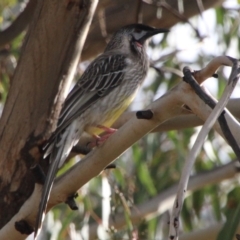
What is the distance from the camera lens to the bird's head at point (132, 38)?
133 inches

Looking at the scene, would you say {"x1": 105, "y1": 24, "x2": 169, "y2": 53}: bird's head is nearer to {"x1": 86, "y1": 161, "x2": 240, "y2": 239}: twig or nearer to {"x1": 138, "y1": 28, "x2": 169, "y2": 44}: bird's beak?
{"x1": 138, "y1": 28, "x2": 169, "y2": 44}: bird's beak

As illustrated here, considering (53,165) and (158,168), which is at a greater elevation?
(53,165)

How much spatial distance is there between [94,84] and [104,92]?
0.08 metres

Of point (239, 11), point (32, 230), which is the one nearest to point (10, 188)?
point (32, 230)

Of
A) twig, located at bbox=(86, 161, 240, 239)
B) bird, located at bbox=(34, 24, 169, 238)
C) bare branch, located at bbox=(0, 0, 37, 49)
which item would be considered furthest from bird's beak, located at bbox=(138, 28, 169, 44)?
twig, located at bbox=(86, 161, 240, 239)

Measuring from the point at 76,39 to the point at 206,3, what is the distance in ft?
4.70

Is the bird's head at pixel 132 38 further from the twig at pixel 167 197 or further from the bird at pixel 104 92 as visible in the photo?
the twig at pixel 167 197

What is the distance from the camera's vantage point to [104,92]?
2982 millimetres

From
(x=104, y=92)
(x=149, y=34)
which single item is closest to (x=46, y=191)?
(x=104, y=92)

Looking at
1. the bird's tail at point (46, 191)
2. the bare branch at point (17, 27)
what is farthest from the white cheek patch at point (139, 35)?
the bird's tail at point (46, 191)

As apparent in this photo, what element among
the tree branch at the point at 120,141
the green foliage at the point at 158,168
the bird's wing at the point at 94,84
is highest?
the tree branch at the point at 120,141

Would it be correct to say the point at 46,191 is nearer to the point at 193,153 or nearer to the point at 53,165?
the point at 53,165

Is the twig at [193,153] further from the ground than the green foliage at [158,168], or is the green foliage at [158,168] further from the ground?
the twig at [193,153]

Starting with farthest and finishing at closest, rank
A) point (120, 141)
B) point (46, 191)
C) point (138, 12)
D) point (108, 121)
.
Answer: point (138, 12), point (108, 121), point (46, 191), point (120, 141)
